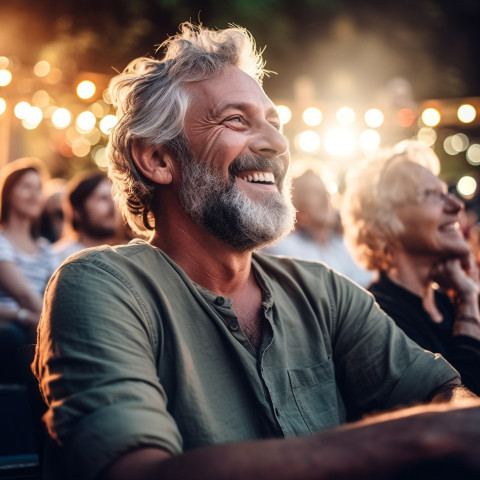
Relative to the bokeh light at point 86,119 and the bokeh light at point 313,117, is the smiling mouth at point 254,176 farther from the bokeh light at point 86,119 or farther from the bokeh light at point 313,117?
the bokeh light at point 86,119

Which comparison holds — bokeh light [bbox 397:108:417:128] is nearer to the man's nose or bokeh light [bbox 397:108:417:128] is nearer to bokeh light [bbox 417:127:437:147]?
bokeh light [bbox 417:127:437:147]

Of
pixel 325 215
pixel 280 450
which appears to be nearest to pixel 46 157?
pixel 325 215

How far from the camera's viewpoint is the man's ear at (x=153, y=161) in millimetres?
2183

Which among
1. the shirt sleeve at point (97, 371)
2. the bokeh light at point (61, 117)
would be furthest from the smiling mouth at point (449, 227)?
Answer: the bokeh light at point (61, 117)

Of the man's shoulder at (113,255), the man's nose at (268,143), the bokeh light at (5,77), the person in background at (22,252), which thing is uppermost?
the bokeh light at (5,77)

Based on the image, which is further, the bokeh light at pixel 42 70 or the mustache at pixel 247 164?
the bokeh light at pixel 42 70

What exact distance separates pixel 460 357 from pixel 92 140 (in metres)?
13.8

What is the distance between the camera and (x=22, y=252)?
17.4ft

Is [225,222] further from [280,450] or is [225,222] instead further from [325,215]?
[325,215]

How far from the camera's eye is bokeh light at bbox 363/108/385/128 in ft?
32.1

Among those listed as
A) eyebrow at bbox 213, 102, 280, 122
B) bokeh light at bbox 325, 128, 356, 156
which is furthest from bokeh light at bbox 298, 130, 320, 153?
eyebrow at bbox 213, 102, 280, 122

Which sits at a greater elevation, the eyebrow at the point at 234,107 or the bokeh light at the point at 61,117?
the bokeh light at the point at 61,117

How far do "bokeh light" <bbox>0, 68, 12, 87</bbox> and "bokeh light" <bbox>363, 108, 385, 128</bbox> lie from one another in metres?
5.11

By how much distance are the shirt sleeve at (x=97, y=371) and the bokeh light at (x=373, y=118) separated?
8.67 m
